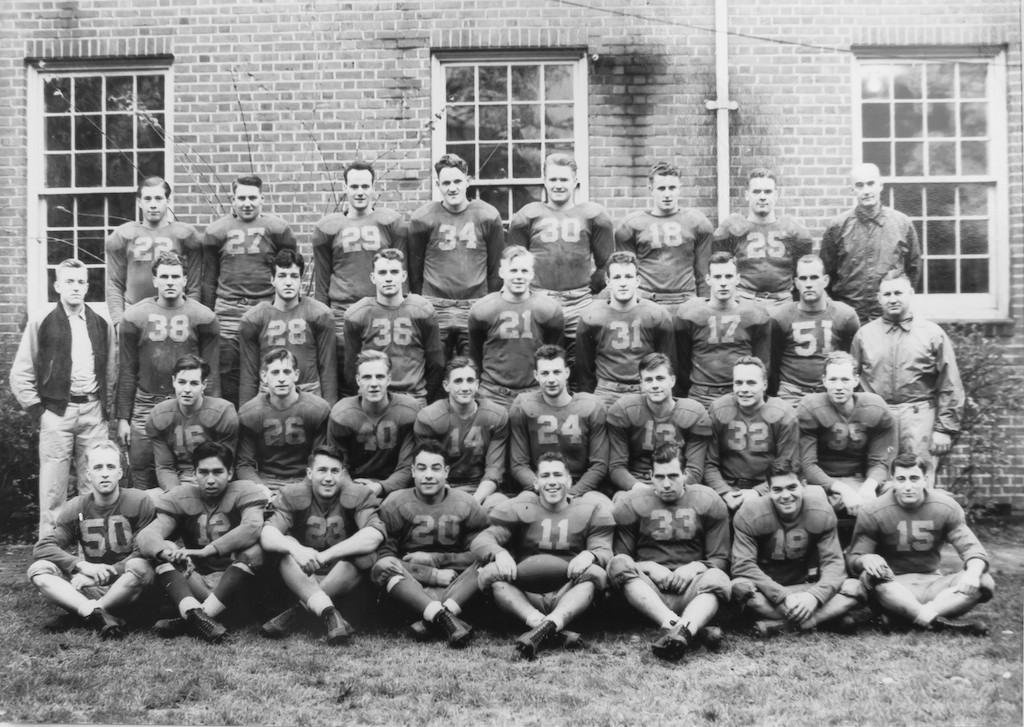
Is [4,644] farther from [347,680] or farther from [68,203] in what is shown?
[68,203]

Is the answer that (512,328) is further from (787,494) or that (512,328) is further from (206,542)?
(206,542)

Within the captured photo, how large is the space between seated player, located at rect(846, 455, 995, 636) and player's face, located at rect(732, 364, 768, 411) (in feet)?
2.71

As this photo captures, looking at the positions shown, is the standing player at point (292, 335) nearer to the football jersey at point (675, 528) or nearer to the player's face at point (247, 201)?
the player's face at point (247, 201)

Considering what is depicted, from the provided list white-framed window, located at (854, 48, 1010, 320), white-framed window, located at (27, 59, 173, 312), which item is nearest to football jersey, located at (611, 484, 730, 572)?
white-framed window, located at (854, 48, 1010, 320)

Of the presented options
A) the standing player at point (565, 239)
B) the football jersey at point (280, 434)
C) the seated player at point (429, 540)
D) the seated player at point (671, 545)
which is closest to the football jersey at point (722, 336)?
the standing player at point (565, 239)

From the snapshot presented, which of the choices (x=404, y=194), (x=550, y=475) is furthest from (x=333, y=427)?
(x=404, y=194)

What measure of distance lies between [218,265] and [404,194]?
1.53 meters

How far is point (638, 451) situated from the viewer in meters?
5.96

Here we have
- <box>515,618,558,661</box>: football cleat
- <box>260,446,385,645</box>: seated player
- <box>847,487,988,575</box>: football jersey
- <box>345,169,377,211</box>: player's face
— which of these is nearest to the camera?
<box>515,618,558,661</box>: football cleat

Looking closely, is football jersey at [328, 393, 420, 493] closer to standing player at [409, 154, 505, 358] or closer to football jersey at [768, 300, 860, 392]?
standing player at [409, 154, 505, 358]

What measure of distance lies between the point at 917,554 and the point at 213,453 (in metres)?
3.83

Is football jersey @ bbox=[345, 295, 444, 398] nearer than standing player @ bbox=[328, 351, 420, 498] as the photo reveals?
No

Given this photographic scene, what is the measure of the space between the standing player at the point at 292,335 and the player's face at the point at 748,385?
2459 mm

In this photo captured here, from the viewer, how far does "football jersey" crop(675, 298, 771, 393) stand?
625 cm
